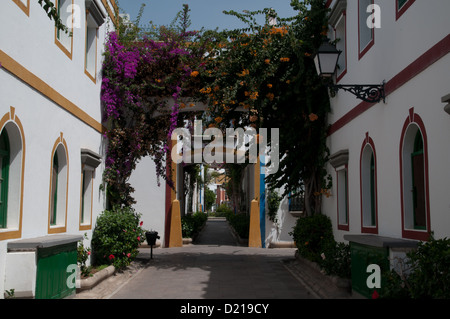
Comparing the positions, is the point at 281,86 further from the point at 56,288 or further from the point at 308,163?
the point at 56,288

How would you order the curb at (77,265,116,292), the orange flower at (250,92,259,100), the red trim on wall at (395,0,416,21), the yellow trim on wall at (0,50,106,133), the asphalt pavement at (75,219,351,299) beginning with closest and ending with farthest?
the yellow trim on wall at (0,50,106,133), the red trim on wall at (395,0,416,21), the curb at (77,265,116,292), the asphalt pavement at (75,219,351,299), the orange flower at (250,92,259,100)

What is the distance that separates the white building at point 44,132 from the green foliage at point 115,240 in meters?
0.27

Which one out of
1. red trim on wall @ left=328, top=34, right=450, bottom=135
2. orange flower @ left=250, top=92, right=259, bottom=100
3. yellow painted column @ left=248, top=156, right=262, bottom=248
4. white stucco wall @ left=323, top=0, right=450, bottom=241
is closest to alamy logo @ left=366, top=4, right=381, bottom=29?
white stucco wall @ left=323, top=0, right=450, bottom=241

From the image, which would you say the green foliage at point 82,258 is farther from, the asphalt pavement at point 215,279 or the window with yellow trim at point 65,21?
the window with yellow trim at point 65,21

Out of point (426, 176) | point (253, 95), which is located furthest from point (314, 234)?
point (426, 176)

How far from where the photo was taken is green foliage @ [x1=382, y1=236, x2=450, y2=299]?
5160mm

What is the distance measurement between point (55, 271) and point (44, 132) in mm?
2222

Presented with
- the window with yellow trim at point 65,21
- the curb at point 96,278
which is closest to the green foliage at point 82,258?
the curb at point 96,278

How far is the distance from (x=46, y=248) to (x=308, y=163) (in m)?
8.01

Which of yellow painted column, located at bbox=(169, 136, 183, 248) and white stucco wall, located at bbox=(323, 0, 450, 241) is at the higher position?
white stucco wall, located at bbox=(323, 0, 450, 241)

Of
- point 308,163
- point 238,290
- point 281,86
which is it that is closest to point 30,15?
point 238,290

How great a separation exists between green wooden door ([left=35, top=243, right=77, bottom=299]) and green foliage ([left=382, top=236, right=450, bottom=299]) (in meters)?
4.51

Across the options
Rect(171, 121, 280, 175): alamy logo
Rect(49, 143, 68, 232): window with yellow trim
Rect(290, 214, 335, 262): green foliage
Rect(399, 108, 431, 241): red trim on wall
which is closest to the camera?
Rect(399, 108, 431, 241): red trim on wall

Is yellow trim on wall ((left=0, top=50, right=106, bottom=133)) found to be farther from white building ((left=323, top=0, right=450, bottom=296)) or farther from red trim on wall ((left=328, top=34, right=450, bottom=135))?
red trim on wall ((left=328, top=34, right=450, bottom=135))
